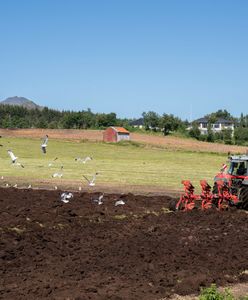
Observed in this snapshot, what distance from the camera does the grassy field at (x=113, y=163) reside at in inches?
1490

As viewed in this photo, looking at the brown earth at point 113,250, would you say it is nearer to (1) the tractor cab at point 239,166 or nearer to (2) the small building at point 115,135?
(1) the tractor cab at point 239,166

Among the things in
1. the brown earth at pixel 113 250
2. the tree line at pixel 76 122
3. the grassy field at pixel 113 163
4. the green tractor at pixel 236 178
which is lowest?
the grassy field at pixel 113 163

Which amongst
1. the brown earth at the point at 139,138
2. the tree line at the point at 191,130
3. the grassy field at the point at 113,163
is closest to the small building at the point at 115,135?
the brown earth at the point at 139,138

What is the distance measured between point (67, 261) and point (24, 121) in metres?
124

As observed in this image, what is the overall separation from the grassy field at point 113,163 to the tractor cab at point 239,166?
9312 mm

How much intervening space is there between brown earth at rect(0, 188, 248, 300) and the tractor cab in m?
2.84

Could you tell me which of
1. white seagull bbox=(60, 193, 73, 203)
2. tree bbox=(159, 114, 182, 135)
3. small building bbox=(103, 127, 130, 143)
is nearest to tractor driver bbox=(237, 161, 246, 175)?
white seagull bbox=(60, 193, 73, 203)

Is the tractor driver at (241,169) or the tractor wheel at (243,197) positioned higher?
the tractor driver at (241,169)

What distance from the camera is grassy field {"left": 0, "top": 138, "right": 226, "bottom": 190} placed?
37.8 meters

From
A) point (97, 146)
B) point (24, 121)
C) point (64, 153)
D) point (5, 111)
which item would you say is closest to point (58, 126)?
point (24, 121)

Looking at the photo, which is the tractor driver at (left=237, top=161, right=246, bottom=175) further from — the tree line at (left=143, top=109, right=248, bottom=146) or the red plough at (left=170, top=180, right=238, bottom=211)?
the tree line at (left=143, top=109, right=248, bottom=146)

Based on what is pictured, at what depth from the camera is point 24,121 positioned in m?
135

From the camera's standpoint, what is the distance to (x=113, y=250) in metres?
14.3

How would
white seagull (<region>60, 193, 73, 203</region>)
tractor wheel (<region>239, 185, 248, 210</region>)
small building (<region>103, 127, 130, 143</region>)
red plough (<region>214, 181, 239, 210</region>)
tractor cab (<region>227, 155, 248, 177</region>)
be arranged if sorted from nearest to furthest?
white seagull (<region>60, 193, 73, 203</region>) < tractor wheel (<region>239, 185, 248, 210</region>) < red plough (<region>214, 181, 239, 210</region>) < tractor cab (<region>227, 155, 248, 177</region>) < small building (<region>103, 127, 130, 143</region>)
